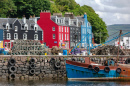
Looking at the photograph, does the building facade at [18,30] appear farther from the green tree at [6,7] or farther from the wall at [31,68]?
the wall at [31,68]

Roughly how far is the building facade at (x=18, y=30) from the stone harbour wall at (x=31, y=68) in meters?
29.9

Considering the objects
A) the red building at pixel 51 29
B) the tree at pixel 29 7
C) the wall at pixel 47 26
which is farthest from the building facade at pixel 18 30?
the tree at pixel 29 7

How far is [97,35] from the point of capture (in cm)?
12600

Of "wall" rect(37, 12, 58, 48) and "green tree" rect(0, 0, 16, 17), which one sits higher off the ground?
"green tree" rect(0, 0, 16, 17)

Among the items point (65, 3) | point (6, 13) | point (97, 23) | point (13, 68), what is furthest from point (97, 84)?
point (65, 3)

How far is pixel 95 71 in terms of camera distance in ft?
175

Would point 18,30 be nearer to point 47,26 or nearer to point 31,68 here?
point 47,26

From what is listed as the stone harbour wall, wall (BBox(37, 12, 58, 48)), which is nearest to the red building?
wall (BBox(37, 12, 58, 48))

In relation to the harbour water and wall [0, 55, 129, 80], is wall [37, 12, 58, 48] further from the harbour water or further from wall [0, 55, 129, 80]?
the harbour water

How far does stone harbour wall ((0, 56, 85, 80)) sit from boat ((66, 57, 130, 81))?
2.58 meters

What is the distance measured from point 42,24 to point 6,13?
22.9 metres

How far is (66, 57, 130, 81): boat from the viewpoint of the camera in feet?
174

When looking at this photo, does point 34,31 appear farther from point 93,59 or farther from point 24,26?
point 93,59

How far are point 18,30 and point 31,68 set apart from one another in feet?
109
